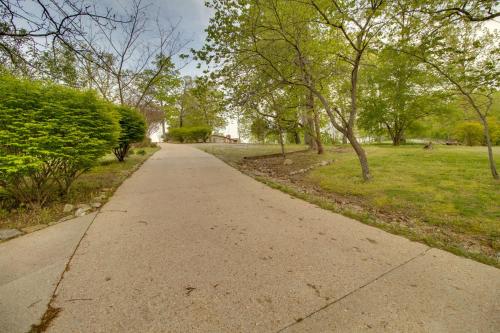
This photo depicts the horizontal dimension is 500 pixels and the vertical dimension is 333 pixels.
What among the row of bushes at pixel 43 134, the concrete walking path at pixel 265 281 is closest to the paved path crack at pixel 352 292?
the concrete walking path at pixel 265 281

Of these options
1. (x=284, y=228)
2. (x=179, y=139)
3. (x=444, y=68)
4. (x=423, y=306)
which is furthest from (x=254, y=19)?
(x=179, y=139)

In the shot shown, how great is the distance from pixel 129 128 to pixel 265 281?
962 cm

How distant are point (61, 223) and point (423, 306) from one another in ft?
15.0

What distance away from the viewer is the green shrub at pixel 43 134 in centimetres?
317

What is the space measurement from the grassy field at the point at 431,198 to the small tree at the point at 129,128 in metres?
6.78

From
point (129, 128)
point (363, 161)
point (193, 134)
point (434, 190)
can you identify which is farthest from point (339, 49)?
point (193, 134)

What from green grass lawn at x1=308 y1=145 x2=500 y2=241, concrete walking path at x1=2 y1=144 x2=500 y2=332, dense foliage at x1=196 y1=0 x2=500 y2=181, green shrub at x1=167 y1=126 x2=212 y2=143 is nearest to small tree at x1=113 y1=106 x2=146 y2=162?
dense foliage at x1=196 y1=0 x2=500 y2=181

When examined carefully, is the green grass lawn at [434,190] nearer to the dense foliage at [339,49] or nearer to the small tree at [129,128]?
the dense foliage at [339,49]

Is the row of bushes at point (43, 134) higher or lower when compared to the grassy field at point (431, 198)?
higher

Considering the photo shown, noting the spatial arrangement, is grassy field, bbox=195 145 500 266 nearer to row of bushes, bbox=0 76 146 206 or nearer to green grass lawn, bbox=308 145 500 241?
green grass lawn, bbox=308 145 500 241

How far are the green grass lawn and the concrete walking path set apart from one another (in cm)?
149

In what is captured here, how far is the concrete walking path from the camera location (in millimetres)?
1531

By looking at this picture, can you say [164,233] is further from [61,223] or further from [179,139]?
[179,139]

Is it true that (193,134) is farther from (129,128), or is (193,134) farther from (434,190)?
(434,190)
